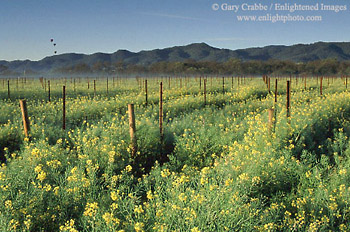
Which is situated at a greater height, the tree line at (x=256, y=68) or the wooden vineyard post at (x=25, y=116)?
the tree line at (x=256, y=68)

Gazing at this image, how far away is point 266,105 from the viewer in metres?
14.4

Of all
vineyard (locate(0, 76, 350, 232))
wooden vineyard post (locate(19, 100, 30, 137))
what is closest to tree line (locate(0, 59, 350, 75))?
vineyard (locate(0, 76, 350, 232))

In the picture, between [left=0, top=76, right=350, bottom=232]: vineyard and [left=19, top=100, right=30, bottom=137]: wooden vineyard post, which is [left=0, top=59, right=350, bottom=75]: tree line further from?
[left=19, top=100, right=30, bottom=137]: wooden vineyard post

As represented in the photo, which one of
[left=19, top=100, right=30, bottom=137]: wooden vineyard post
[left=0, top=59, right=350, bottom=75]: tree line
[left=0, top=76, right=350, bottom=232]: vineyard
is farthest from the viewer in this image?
[left=0, top=59, right=350, bottom=75]: tree line

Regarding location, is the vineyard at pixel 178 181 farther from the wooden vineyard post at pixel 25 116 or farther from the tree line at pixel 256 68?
the tree line at pixel 256 68

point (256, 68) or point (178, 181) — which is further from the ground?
point (256, 68)

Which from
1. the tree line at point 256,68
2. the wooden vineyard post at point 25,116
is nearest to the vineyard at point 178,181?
the wooden vineyard post at point 25,116

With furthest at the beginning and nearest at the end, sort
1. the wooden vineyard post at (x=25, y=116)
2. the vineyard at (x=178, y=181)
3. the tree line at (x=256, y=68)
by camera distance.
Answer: the tree line at (x=256, y=68) < the wooden vineyard post at (x=25, y=116) < the vineyard at (x=178, y=181)

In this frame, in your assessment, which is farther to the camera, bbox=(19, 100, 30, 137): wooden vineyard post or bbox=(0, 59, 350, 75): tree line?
bbox=(0, 59, 350, 75): tree line

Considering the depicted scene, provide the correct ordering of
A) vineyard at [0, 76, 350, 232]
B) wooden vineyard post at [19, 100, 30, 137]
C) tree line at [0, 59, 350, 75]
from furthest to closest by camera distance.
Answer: tree line at [0, 59, 350, 75], wooden vineyard post at [19, 100, 30, 137], vineyard at [0, 76, 350, 232]

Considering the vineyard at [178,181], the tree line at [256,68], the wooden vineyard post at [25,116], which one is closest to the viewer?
the vineyard at [178,181]

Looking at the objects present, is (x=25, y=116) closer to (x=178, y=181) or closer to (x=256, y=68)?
(x=178, y=181)

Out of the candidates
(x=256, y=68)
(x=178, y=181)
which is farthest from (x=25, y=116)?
(x=256, y=68)

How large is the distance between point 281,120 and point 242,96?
10.1 metres
